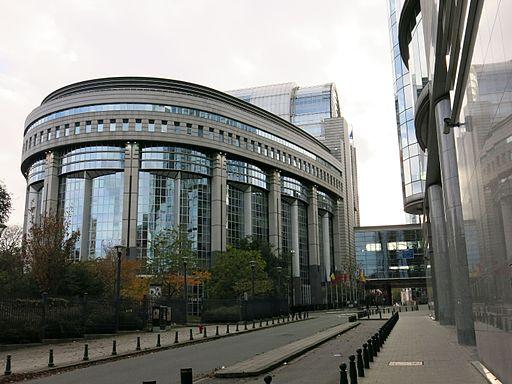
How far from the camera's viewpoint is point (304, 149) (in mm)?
108875

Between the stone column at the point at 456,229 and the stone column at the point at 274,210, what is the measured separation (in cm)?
7627

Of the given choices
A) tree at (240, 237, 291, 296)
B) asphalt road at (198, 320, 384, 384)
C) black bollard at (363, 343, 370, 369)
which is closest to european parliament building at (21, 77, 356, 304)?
tree at (240, 237, 291, 296)

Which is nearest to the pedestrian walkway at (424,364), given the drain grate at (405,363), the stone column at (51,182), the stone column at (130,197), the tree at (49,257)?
the drain grate at (405,363)

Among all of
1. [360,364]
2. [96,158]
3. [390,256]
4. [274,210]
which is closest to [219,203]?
[274,210]

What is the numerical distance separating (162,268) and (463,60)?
166 feet

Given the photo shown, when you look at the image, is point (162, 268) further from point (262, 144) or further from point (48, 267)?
point (262, 144)

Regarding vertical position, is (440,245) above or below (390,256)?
below

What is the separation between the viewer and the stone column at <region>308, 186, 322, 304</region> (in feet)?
362

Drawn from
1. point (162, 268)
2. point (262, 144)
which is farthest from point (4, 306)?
point (262, 144)

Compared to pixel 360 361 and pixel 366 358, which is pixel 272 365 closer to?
pixel 366 358

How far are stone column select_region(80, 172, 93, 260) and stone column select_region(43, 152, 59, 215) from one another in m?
5.38

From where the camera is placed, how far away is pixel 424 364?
15.4 m

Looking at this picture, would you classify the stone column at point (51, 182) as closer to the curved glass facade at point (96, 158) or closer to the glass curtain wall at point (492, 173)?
the curved glass facade at point (96, 158)

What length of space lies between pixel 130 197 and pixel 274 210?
2983 centimetres
